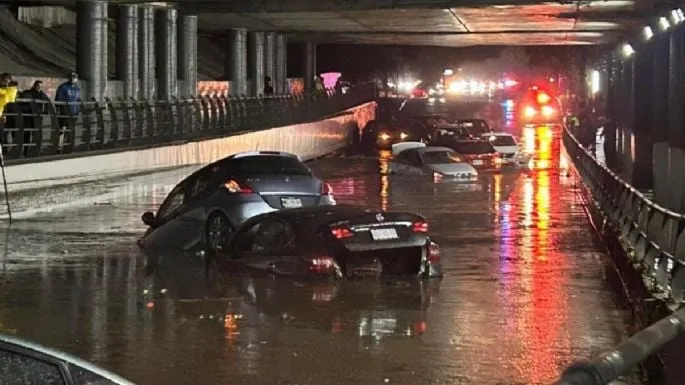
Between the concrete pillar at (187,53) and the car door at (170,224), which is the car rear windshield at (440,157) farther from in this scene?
the car door at (170,224)

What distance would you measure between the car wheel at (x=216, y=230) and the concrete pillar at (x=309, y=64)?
43.8 metres

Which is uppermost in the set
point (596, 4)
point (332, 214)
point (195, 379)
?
point (596, 4)

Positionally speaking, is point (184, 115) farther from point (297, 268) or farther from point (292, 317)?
point (292, 317)

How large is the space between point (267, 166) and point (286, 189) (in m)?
0.67

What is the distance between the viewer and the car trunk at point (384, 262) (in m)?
15.2

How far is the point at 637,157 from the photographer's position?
37500 mm

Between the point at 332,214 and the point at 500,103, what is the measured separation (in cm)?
7607

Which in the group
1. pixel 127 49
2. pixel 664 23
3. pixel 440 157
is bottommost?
pixel 440 157

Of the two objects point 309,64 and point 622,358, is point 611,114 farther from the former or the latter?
point 622,358

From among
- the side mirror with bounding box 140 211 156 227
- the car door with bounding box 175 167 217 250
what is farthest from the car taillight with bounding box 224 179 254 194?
the side mirror with bounding box 140 211 156 227

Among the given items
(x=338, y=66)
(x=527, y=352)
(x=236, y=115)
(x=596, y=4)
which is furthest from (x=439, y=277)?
(x=338, y=66)

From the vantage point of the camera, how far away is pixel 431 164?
1506 inches

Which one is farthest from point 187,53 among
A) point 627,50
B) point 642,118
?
point 642,118

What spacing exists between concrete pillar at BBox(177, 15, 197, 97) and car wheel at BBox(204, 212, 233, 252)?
25.0 metres
